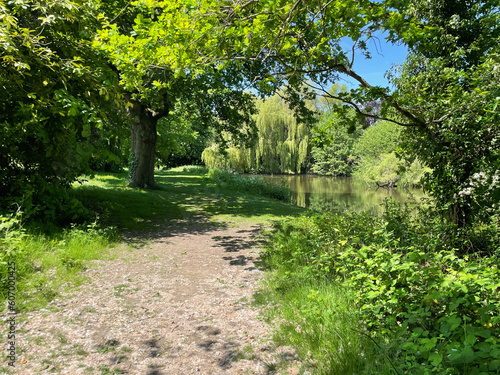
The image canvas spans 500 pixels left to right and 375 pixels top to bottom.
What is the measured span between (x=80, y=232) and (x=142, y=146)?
7.65m

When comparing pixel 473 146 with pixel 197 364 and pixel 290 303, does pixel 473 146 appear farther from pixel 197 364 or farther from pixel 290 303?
pixel 197 364

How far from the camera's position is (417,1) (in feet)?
22.6

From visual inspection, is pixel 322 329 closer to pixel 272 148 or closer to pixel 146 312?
pixel 146 312

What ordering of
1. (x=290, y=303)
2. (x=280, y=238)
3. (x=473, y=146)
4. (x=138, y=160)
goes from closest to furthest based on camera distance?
(x=290, y=303) < (x=473, y=146) < (x=280, y=238) < (x=138, y=160)

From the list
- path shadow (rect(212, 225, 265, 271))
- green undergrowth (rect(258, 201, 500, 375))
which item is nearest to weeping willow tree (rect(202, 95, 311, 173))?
path shadow (rect(212, 225, 265, 271))

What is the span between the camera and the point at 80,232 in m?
5.51

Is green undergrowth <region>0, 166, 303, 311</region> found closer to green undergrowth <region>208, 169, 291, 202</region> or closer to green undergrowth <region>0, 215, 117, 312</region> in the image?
green undergrowth <region>0, 215, 117, 312</region>

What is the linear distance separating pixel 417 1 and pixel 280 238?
6290mm

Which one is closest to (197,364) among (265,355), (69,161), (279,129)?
(265,355)

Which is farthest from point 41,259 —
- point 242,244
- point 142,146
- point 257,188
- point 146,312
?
point 257,188

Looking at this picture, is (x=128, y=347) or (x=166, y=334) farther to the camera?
(x=166, y=334)

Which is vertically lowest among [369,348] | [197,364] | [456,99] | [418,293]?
[197,364]

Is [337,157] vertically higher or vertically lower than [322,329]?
higher

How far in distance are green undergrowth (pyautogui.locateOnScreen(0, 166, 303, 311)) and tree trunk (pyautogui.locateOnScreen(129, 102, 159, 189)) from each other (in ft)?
4.61
